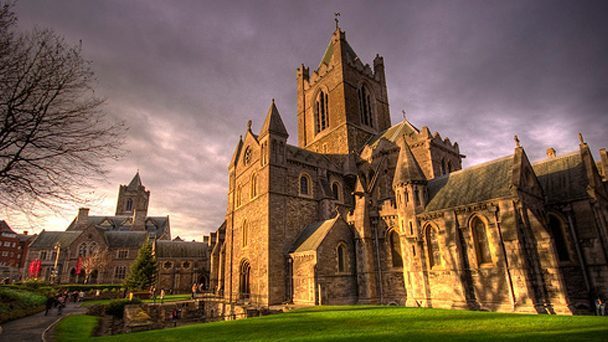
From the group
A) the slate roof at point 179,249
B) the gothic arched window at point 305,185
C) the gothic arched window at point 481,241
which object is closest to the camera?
the gothic arched window at point 481,241

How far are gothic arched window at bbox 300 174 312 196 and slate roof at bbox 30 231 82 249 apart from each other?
58333 millimetres

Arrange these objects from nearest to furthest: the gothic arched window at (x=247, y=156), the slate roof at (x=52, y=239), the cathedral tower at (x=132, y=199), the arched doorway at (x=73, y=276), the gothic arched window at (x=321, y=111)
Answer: the gothic arched window at (x=247, y=156) < the gothic arched window at (x=321, y=111) < the arched doorway at (x=73, y=276) < the slate roof at (x=52, y=239) < the cathedral tower at (x=132, y=199)

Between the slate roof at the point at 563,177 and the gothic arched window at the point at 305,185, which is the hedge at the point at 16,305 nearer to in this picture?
the gothic arched window at the point at 305,185

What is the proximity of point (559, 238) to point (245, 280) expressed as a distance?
Result: 78.9ft

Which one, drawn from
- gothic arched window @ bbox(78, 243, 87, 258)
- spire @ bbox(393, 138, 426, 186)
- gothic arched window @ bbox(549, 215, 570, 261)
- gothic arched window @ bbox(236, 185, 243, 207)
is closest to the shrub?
gothic arched window @ bbox(236, 185, 243, 207)

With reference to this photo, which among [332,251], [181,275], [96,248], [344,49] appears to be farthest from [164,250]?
[344,49]

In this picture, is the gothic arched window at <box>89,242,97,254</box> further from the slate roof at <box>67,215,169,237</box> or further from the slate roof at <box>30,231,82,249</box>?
the slate roof at <box>67,215,169,237</box>

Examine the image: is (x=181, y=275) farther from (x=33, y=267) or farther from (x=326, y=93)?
(x=326, y=93)

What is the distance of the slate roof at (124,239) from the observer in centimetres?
6378

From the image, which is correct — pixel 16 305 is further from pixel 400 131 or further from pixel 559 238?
pixel 559 238

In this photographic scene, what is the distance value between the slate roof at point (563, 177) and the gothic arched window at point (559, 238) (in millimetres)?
1264

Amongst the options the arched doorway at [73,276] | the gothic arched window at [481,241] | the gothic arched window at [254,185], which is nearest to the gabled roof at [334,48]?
the gothic arched window at [254,185]

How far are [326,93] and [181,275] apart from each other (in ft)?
121

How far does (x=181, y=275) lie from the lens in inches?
1994
